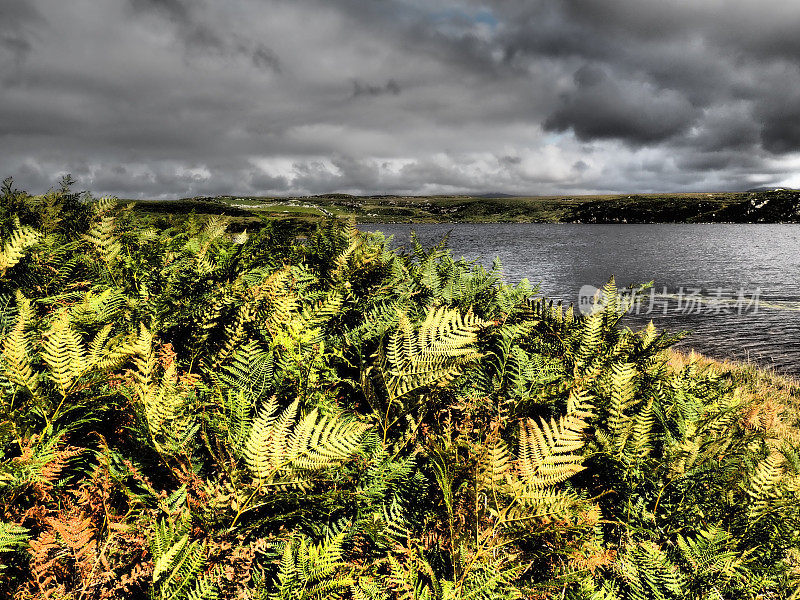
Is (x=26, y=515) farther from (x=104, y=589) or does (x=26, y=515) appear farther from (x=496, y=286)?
(x=496, y=286)

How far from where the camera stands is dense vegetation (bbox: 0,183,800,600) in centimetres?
131

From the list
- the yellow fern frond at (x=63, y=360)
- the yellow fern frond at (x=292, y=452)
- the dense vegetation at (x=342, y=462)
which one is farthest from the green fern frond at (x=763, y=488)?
the yellow fern frond at (x=63, y=360)

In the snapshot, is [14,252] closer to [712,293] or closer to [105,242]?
[105,242]

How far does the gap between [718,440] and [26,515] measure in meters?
2.77

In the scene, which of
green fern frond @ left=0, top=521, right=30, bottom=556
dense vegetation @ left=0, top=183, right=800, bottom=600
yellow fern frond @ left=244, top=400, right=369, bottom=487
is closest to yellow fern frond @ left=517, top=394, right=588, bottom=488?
dense vegetation @ left=0, top=183, right=800, bottom=600

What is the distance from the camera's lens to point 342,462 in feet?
4.61

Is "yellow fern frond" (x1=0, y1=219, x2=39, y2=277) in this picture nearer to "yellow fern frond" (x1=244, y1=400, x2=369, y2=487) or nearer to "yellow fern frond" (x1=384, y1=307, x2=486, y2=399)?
"yellow fern frond" (x1=244, y1=400, x2=369, y2=487)

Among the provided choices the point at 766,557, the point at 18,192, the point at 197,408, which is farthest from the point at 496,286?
the point at 18,192

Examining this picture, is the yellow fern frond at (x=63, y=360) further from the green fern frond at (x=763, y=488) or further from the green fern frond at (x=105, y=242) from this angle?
the green fern frond at (x=763, y=488)

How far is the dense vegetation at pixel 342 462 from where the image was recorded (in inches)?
51.6

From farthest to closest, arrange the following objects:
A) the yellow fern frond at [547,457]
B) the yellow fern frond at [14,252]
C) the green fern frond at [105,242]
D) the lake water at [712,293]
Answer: the lake water at [712,293]
the green fern frond at [105,242]
the yellow fern frond at [14,252]
the yellow fern frond at [547,457]

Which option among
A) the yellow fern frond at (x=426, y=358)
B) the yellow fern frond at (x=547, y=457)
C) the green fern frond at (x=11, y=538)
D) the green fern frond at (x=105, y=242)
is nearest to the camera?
the green fern frond at (x=11, y=538)

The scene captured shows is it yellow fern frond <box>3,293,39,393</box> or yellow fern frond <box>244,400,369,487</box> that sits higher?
yellow fern frond <box>3,293,39,393</box>

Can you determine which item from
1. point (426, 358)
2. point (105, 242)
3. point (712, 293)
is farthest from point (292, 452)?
point (712, 293)
